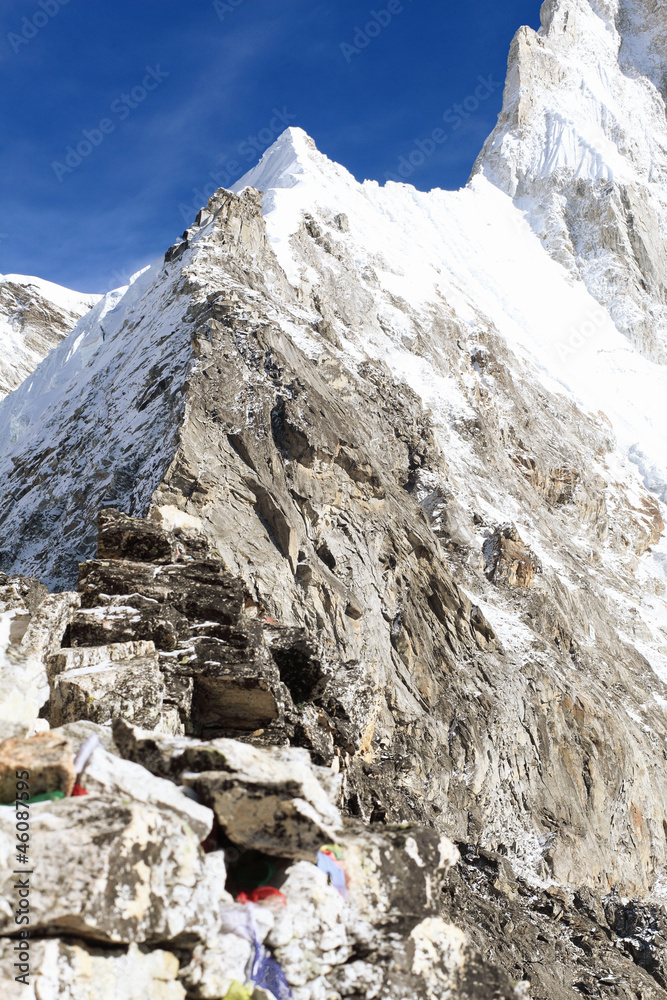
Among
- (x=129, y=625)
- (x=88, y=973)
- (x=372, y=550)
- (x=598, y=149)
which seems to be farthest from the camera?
(x=598, y=149)

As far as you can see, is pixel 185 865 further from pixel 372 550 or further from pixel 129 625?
pixel 372 550

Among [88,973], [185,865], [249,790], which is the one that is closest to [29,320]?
[249,790]

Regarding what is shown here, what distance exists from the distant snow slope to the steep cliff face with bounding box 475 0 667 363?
52860 mm

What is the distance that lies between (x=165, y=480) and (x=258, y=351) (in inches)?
304

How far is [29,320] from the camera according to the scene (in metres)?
66.5

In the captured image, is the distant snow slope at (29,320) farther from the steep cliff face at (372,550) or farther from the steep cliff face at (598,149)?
the steep cliff face at (598,149)

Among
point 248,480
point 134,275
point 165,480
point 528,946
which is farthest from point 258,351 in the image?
point 134,275

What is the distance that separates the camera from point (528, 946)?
13594 mm

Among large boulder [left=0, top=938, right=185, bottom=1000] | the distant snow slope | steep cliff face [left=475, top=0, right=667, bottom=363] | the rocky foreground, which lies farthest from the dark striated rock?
steep cliff face [left=475, top=0, right=667, bottom=363]

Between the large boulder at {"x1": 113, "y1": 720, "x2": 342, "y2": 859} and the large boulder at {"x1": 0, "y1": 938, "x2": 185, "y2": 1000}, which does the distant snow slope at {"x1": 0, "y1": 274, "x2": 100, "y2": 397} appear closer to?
the large boulder at {"x1": 113, "y1": 720, "x2": 342, "y2": 859}

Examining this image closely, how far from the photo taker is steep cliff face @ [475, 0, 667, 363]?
261 ft

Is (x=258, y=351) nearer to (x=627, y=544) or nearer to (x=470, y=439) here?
(x=470, y=439)

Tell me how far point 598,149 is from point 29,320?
6951 cm

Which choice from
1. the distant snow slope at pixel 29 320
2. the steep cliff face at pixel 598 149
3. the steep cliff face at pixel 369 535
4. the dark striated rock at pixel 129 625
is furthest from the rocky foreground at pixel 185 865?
the steep cliff face at pixel 598 149
